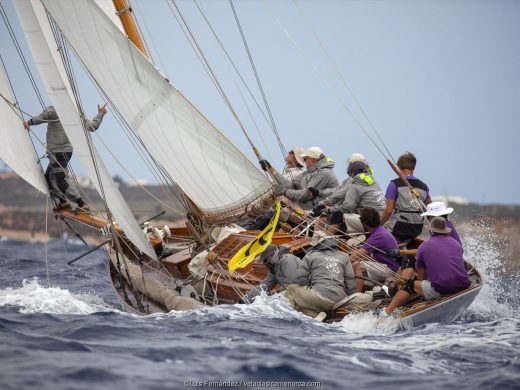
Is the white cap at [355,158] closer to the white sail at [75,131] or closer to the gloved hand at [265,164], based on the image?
the gloved hand at [265,164]

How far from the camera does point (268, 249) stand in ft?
39.8

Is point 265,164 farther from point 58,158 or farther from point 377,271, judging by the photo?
point 58,158

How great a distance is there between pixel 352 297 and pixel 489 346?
6.34ft

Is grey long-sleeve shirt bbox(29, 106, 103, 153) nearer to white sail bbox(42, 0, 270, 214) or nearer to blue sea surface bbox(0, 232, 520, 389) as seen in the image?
white sail bbox(42, 0, 270, 214)

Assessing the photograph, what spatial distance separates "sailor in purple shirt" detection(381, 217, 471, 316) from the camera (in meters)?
11.3

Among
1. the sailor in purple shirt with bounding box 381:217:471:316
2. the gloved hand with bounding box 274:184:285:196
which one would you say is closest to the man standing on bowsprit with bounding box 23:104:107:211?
the gloved hand with bounding box 274:184:285:196

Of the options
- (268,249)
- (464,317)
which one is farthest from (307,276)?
(464,317)

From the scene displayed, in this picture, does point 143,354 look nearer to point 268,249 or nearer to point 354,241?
point 268,249

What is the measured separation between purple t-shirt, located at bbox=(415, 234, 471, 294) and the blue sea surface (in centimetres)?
56

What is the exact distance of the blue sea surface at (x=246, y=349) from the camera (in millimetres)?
8703

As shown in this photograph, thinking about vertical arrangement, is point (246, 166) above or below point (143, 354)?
above

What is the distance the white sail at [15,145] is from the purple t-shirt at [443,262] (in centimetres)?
736

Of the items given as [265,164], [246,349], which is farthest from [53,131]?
[246,349]

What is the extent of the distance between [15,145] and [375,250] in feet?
21.6
